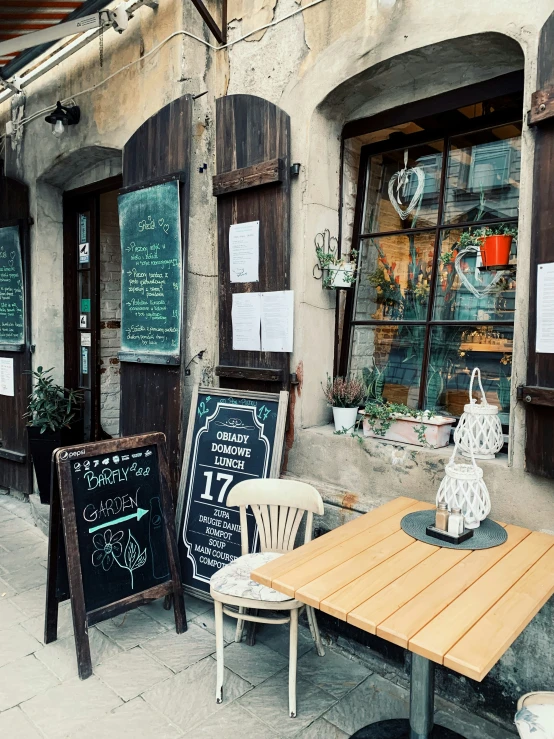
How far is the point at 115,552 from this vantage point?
2674 millimetres

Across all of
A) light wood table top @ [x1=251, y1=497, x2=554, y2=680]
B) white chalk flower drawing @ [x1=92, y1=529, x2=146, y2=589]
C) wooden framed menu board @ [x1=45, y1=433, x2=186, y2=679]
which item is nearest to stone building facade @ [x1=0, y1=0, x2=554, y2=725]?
light wood table top @ [x1=251, y1=497, x2=554, y2=680]

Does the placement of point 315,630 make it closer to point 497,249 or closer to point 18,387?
point 497,249

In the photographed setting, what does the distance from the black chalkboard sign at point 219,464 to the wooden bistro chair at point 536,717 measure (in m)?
1.40

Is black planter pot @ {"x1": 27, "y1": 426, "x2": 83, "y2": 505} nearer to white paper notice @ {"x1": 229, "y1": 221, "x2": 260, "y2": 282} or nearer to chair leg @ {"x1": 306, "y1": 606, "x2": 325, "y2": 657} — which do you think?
white paper notice @ {"x1": 229, "y1": 221, "x2": 260, "y2": 282}

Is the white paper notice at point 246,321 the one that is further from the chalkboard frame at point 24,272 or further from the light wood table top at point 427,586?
the chalkboard frame at point 24,272

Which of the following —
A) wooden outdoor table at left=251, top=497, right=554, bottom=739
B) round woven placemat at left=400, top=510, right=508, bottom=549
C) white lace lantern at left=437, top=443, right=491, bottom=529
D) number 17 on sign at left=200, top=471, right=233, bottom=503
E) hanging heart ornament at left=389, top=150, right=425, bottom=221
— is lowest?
number 17 on sign at left=200, top=471, right=233, bottom=503

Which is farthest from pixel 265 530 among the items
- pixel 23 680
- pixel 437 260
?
pixel 437 260

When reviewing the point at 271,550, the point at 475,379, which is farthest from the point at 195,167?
the point at 271,550

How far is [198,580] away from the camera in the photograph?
2949 mm

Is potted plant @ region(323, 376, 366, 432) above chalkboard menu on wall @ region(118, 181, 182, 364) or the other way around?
the other way around

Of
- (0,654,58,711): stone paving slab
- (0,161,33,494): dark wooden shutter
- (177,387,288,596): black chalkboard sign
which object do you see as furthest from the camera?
(0,161,33,494): dark wooden shutter

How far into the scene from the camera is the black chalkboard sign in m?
2.84

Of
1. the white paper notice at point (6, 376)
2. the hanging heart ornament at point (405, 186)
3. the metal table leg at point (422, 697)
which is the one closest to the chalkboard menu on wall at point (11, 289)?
the white paper notice at point (6, 376)

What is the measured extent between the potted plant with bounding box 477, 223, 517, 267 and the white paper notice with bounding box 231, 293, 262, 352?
117 centimetres
